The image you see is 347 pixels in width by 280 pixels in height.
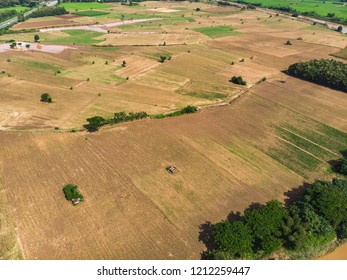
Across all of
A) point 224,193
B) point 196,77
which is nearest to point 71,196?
point 224,193

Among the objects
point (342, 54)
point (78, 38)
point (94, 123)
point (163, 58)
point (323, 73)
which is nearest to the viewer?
point (94, 123)

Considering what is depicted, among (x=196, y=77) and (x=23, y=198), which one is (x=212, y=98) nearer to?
(x=196, y=77)

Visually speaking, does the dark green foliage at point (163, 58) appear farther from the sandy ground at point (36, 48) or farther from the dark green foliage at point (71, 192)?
the dark green foliage at point (71, 192)

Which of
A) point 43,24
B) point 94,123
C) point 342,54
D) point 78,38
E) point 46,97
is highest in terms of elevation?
point 43,24

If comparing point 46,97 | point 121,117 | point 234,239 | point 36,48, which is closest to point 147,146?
point 121,117

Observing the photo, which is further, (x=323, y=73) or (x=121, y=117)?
(x=323, y=73)

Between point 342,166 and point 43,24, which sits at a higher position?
point 43,24

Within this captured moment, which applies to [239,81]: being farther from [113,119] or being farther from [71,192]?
[71,192]
